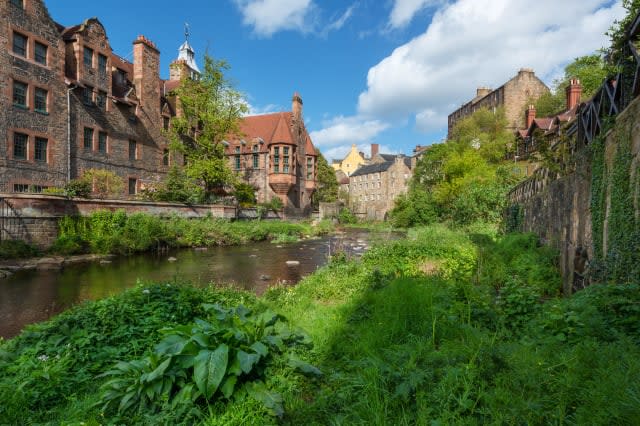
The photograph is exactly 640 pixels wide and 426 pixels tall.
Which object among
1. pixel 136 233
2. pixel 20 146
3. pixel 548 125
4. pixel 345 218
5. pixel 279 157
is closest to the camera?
pixel 136 233

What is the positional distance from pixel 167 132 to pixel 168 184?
8.96m

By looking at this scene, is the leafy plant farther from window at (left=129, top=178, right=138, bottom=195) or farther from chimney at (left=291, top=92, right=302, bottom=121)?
chimney at (left=291, top=92, right=302, bottom=121)

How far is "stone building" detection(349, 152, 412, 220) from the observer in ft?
204

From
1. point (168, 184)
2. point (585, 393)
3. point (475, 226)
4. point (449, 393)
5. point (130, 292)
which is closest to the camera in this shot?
point (585, 393)

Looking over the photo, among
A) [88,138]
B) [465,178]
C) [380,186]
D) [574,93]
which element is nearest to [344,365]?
[88,138]

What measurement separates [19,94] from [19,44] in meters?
3.14

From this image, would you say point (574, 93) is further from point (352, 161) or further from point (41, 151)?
point (352, 161)

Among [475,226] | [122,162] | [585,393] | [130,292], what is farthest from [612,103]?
[122,162]

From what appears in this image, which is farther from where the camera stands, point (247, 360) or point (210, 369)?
point (247, 360)

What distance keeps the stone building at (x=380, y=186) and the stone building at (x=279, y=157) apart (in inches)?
749

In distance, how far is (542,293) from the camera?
7785 millimetres

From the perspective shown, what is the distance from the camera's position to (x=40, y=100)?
873 inches

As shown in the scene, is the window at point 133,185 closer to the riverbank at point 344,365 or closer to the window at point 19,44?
the window at point 19,44

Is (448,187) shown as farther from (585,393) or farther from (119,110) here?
(585,393)
